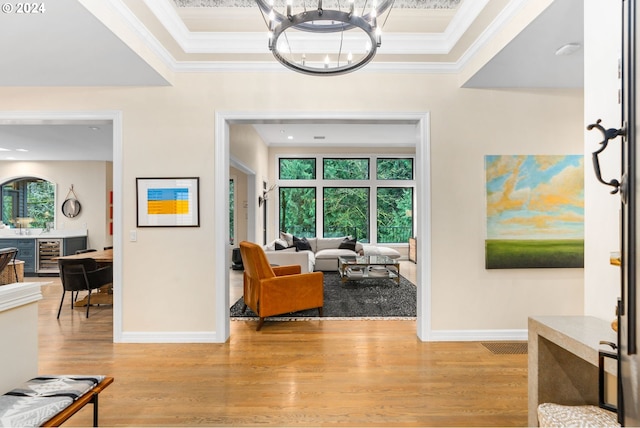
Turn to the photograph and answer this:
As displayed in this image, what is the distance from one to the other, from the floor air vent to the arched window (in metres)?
9.31

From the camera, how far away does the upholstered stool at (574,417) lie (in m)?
1.32

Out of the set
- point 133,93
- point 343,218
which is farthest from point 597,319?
point 343,218

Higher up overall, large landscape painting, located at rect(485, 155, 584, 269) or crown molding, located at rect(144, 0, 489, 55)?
crown molding, located at rect(144, 0, 489, 55)

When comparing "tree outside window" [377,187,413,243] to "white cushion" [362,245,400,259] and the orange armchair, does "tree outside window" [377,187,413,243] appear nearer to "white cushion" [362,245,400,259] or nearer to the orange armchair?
"white cushion" [362,245,400,259]

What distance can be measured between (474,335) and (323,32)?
3105 millimetres

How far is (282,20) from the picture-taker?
5.80 ft

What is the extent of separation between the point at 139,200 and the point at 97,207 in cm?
561

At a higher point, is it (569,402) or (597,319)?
(597,319)

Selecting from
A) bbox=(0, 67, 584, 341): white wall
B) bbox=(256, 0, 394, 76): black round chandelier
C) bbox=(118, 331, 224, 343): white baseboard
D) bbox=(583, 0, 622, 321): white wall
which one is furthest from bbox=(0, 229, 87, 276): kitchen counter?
bbox=(583, 0, 622, 321): white wall

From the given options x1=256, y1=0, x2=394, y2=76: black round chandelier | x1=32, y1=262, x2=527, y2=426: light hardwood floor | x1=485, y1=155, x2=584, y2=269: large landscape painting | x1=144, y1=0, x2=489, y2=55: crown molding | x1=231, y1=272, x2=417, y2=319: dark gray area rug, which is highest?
x1=144, y1=0, x2=489, y2=55: crown molding

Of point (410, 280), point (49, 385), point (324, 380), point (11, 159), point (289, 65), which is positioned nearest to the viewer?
point (49, 385)

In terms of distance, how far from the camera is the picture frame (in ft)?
10.9

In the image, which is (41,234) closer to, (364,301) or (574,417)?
(364,301)

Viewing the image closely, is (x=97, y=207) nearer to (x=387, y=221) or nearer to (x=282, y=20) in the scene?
(x=387, y=221)
